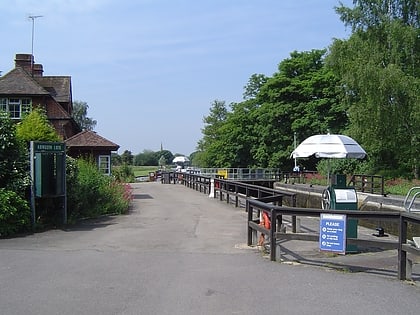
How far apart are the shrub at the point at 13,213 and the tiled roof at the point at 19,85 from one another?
2511 centimetres

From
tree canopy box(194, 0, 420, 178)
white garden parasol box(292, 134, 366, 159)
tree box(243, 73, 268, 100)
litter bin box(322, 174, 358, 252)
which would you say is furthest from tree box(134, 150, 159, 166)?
litter bin box(322, 174, 358, 252)

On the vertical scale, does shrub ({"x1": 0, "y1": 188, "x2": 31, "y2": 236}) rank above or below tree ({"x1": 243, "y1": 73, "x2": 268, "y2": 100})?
below

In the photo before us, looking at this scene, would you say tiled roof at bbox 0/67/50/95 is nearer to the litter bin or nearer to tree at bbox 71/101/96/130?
the litter bin

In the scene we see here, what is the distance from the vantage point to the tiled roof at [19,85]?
119 feet

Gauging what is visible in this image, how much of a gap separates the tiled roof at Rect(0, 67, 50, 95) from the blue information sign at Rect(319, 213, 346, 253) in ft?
103

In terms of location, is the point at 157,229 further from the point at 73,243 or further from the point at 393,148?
the point at 393,148

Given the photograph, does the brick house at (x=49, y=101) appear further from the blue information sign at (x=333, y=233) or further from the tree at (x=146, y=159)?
the tree at (x=146, y=159)

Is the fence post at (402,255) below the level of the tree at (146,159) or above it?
below

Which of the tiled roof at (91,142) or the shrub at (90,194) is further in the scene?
the tiled roof at (91,142)

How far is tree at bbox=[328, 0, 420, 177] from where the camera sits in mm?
35719

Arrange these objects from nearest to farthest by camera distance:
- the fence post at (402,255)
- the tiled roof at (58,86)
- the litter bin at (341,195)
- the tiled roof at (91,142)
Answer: the fence post at (402,255) → the litter bin at (341,195) → the tiled roof at (91,142) → the tiled roof at (58,86)

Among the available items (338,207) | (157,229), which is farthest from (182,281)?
(157,229)

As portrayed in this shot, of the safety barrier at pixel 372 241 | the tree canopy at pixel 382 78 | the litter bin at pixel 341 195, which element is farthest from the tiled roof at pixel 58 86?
the safety barrier at pixel 372 241

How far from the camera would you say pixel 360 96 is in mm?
37938
